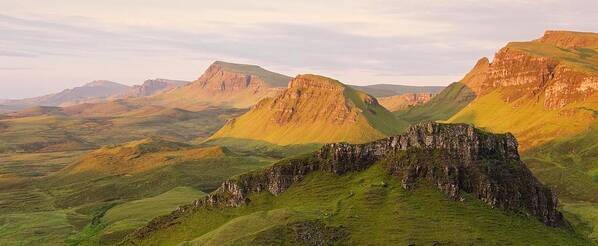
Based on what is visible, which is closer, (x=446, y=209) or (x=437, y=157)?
(x=446, y=209)

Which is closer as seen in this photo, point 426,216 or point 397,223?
point 397,223

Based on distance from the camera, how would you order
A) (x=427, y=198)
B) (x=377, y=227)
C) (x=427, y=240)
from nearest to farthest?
(x=427, y=240) < (x=377, y=227) < (x=427, y=198)

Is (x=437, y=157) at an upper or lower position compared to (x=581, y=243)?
upper

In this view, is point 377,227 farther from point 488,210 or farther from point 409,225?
point 488,210

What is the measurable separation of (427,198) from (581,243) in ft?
163

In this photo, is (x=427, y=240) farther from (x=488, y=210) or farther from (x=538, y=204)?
(x=538, y=204)

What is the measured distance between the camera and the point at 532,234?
18162cm

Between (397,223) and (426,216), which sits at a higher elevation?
(426,216)

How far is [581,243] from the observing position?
189m

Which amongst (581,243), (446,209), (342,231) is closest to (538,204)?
(581,243)

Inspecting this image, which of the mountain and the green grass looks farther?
the mountain

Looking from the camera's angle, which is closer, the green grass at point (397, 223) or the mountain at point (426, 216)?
the green grass at point (397, 223)

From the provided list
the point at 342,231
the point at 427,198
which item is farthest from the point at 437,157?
the point at 342,231

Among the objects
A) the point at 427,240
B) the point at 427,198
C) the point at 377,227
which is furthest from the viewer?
the point at 427,198
